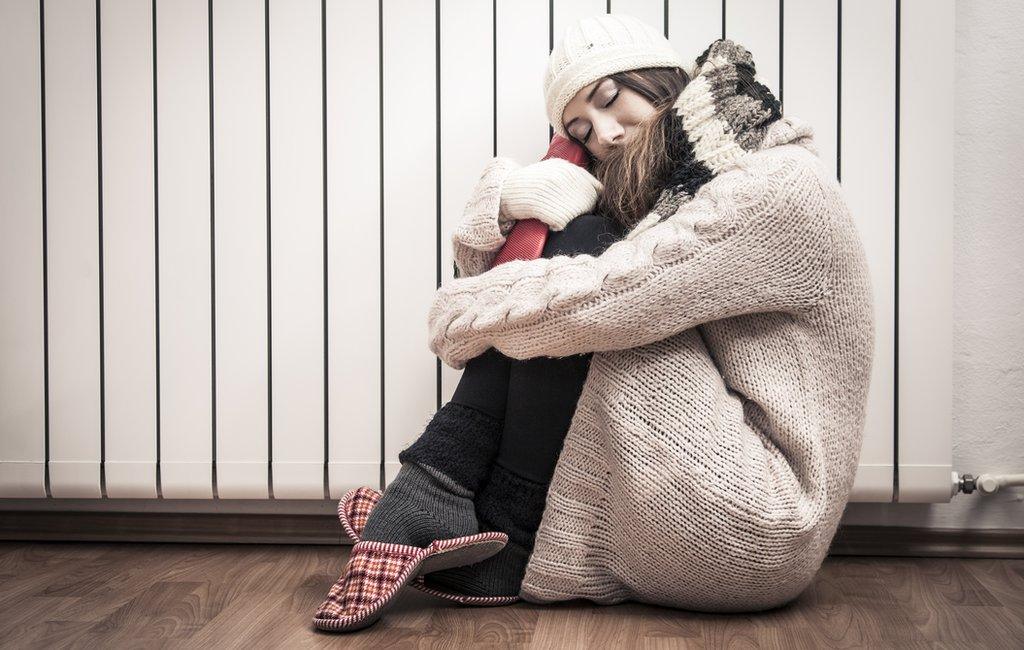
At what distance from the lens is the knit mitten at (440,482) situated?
3.11 feet

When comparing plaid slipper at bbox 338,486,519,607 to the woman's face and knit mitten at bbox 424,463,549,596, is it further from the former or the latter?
the woman's face

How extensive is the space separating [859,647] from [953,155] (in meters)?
0.82

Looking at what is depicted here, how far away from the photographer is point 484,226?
1.08m

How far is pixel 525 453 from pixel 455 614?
0.21 meters

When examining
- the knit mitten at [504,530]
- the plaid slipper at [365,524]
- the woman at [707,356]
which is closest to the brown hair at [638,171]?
the woman at [707,356]

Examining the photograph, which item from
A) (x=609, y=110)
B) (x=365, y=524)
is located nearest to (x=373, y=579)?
(x=365, y=524)

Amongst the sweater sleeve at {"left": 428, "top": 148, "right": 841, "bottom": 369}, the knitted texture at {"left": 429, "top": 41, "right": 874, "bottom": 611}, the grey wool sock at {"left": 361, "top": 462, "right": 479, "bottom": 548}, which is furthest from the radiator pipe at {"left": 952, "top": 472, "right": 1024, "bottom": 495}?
the grey wool sock at {"left": 361, "top": 462, "right": 479, "bottom": 548}

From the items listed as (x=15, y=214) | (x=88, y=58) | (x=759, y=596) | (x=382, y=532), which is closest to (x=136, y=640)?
(x=382, y=532)

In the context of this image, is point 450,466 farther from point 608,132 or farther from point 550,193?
point 608,132

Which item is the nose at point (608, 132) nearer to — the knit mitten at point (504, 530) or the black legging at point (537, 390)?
the black legging at point (537, 390)

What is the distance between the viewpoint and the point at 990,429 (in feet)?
4.31

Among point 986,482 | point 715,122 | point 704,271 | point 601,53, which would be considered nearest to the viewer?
point 704,271

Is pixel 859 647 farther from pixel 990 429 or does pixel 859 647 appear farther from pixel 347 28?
pixel 347 28

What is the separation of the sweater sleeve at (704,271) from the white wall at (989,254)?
1.76 feet
